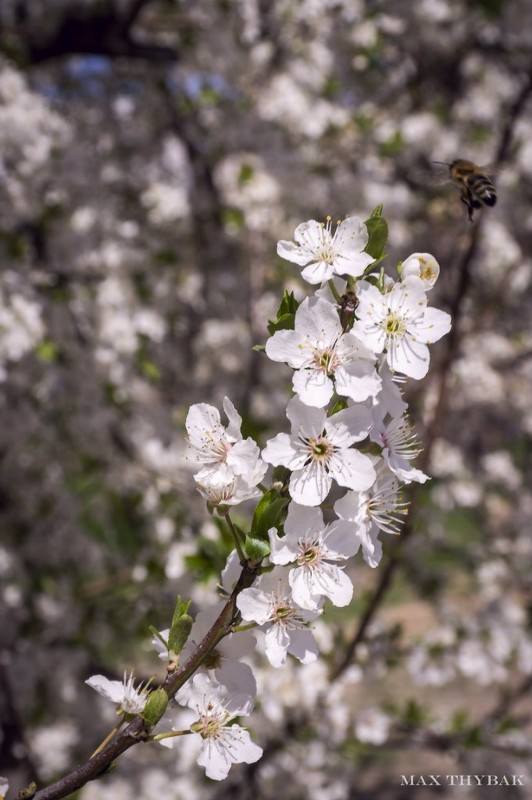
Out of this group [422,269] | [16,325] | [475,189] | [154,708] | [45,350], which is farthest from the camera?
[45,350]

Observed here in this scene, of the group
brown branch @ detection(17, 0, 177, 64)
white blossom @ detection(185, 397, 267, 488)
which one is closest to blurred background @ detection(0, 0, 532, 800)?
brown branch @ detection(17, 0, 177, 64)

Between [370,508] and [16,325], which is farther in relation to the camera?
[16,325]

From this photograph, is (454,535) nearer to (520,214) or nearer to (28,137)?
(520,214)

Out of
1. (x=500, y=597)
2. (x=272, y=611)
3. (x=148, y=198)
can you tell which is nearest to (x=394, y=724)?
(x=500, y=597)

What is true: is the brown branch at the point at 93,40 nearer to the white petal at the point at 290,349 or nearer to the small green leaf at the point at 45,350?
the small green leaf at the point at 45,350

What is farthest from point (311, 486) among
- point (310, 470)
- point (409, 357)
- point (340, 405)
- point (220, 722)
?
point (220, 722)

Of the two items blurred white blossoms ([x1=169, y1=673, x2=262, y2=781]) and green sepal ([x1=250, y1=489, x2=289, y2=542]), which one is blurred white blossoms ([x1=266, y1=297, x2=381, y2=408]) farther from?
blurred white blossoms ([x1=169, y1=673, x2=262, y2=781])

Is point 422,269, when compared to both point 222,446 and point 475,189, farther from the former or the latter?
point 475,189
